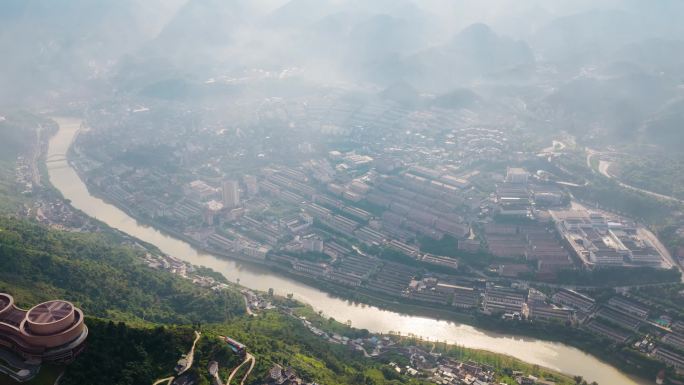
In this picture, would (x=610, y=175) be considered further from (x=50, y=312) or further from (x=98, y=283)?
(x=50, y=312)

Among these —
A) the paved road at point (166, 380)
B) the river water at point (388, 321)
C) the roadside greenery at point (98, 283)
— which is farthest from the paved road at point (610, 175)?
the paved road at point (166, 380)

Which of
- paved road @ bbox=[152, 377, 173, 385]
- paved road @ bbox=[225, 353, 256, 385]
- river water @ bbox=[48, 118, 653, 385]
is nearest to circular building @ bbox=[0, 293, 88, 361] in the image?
paved road @ bbox=[152, 377, 173, 385]

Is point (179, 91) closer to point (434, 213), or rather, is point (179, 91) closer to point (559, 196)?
point (434, 213)

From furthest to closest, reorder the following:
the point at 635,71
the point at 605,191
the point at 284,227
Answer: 1. the point at 635,71
2. the point at 605,191
3. the point at 284,227

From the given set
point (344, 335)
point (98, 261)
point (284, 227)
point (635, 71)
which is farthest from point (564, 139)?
point (98, 261)

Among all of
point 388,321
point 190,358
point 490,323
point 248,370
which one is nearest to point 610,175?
point 490,323
